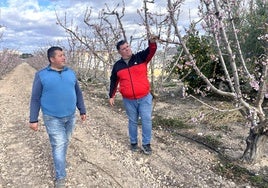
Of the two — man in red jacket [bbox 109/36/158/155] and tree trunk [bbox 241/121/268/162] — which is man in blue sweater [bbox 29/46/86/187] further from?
tree trunk [bbox 241/121/268/162]

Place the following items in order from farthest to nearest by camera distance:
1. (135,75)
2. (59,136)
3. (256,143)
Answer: (135,75)
(256,143)
(59,136)

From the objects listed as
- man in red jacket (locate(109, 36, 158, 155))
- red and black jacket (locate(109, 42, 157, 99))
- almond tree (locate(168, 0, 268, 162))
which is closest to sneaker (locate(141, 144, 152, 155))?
man in red jacket (locate(109, 36, 158, 155))

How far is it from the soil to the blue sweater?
40.7 inches

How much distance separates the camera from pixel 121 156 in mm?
5605

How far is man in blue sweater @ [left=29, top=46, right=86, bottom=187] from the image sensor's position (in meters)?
4.27

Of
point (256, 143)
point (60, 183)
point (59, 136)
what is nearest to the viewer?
point (59, 136)

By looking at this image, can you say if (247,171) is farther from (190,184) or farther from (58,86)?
(58,86)

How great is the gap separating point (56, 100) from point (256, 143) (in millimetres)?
2890

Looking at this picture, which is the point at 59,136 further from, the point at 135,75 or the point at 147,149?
the point at 147,149

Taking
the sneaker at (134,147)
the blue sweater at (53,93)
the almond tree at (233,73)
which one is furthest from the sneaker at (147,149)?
the blue sweater at (53,93)

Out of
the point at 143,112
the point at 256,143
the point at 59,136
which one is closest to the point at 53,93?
the point at 59,136

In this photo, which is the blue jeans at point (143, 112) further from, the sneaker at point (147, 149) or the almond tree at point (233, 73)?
the almond tree at point (233, 73)

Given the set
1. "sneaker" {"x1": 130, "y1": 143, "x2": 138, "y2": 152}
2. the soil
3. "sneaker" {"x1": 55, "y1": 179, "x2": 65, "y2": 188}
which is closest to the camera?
"sneaker" {"x1": 55, "y1": 179, "x2": 65, "y2": 188}

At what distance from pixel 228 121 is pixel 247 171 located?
274 centimetres
